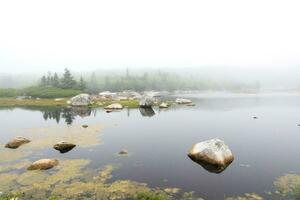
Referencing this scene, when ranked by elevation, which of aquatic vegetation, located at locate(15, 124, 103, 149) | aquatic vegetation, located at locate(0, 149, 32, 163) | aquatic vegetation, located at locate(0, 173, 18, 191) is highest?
aquatic vegetation, located at locate(0, 173, 18, 191)

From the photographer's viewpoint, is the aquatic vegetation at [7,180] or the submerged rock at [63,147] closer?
the aquatic vegetation at [7,180]

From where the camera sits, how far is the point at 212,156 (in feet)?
84.9

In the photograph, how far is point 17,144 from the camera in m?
34.0

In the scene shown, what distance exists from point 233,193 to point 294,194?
4450 mm

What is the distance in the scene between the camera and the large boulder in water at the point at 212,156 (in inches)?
989

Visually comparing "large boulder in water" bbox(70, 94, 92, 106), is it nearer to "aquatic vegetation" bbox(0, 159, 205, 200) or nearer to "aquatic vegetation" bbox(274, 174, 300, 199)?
"aquatic vegetation" bbox(0, 159, 205, 200)

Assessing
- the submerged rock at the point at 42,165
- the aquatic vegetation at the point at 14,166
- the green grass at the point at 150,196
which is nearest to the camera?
the green grass at the point at 150,196

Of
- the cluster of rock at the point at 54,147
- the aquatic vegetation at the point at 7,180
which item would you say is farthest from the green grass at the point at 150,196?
the cluster of rock at the point at 54,147

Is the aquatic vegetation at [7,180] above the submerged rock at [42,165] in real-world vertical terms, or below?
below

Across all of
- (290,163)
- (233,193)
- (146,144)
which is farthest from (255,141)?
(233,193)

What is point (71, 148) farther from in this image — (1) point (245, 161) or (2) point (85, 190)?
(1) point (245, 161)

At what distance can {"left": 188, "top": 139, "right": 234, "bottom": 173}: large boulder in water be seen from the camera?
25.1 m

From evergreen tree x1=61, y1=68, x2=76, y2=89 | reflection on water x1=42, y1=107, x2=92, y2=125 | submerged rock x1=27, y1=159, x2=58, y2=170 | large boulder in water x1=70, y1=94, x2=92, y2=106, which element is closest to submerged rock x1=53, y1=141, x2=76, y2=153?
submerged rock x1=27, y1=159, x2=58, y2=170

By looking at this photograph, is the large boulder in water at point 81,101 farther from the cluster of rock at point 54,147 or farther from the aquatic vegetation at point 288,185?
the aquatic vegetation at point 288,185
